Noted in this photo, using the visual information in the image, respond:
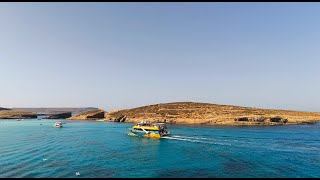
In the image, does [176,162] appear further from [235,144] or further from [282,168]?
[235,144]

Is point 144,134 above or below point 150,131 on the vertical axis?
below

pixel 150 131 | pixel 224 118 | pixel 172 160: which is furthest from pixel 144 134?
pixel 224 118

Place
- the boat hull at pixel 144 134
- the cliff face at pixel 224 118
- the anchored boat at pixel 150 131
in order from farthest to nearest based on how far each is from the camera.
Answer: the cliff face at pixel 224 118, the anchored boat at pixel 150 131, the boat hull at pixel 144 134

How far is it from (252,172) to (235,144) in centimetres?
2997

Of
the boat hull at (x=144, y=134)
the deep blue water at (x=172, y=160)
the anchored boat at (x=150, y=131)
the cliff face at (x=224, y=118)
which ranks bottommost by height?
the deep blue water at (x=172, y=160)

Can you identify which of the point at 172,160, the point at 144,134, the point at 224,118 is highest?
the point at 224,118

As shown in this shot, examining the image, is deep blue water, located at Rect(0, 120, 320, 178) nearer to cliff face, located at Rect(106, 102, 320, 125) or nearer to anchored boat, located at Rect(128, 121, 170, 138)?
anchored boat, located at Rect(128, 121, 170, 138)

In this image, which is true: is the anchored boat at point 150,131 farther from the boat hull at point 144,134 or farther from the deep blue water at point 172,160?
the deep blue water at point 172,160

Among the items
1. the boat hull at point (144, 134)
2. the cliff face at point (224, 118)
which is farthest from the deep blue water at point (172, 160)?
the cliff face at point (224, 118)

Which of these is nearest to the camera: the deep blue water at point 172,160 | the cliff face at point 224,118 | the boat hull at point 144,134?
the deep blue water at point 172,160

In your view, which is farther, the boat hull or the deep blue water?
the boat hull

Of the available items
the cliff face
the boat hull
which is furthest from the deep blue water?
the cliff face

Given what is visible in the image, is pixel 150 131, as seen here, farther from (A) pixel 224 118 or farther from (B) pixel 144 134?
(A) pixel 224 118

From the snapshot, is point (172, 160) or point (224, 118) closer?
point (172, 160)
